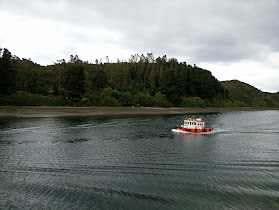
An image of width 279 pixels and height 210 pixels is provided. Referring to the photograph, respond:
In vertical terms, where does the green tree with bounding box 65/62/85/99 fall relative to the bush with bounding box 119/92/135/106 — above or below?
above

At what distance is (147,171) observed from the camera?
25.3 meters

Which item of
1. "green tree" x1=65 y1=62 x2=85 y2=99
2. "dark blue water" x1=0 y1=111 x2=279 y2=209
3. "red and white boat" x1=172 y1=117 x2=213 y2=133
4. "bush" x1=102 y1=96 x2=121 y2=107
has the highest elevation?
"green tree" x1=65 y1=62 x2=85 y2=99

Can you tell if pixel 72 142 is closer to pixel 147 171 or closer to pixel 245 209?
pixel 147 171

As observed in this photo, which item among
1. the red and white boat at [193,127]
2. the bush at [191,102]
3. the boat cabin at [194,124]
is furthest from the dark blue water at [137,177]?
the bush at [191,102]

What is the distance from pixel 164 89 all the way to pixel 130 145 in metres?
133

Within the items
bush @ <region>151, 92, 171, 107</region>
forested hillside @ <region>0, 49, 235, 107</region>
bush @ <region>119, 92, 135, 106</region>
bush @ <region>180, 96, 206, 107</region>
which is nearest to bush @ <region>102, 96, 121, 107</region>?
forested hillside @ <region>0, 49, 235, 107</region>

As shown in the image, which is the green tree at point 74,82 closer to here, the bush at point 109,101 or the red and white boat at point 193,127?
the bush at point 109,101

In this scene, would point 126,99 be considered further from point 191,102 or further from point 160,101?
point 191,102

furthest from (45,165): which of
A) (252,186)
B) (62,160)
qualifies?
(252,186)

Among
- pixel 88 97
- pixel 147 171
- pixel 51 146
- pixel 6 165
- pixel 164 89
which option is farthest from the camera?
pixel 164 89

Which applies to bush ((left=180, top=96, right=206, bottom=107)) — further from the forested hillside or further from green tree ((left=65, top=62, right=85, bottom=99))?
green tree ((left=65, top=62, right=85, bottom=99))

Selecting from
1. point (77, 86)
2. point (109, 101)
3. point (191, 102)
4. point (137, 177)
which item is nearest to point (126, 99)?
point (109, 101)

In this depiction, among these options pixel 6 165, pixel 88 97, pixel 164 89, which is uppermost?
pixel 164 89

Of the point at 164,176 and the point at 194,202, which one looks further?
the point at 164,176
